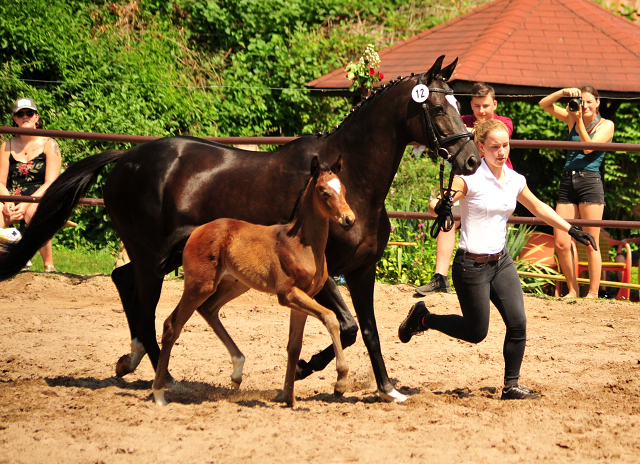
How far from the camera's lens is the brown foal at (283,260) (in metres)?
4.04

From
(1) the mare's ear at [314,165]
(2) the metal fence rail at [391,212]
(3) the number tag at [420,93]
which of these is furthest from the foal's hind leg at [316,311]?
(2) the metal fence rail at [391,212]

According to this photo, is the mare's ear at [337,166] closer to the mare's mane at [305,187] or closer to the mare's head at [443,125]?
the mare's mane at [305,187]

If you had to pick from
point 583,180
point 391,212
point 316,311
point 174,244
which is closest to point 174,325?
point 174,244

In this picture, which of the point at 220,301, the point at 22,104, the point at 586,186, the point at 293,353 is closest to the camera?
the point at 293,353

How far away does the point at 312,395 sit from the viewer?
4691 millimetres

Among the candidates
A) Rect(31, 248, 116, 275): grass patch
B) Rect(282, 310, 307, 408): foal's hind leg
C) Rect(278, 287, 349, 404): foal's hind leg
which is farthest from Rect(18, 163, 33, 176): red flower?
Rect(278, 287, 349, 404): foal's hind leg

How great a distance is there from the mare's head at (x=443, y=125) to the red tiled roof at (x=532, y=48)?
19.5 feet

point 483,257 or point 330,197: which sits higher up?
point 330,197

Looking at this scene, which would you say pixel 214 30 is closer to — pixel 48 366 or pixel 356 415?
pixel 48 366

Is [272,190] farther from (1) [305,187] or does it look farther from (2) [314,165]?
(2) [314,165]

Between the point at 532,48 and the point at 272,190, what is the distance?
7.68m

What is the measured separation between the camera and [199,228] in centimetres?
441

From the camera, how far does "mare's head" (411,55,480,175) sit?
13.6ft

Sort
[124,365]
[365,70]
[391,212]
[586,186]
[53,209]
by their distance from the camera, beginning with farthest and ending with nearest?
[365,70] → [391,212] → [586,186] → [53,209] → [124,365]
